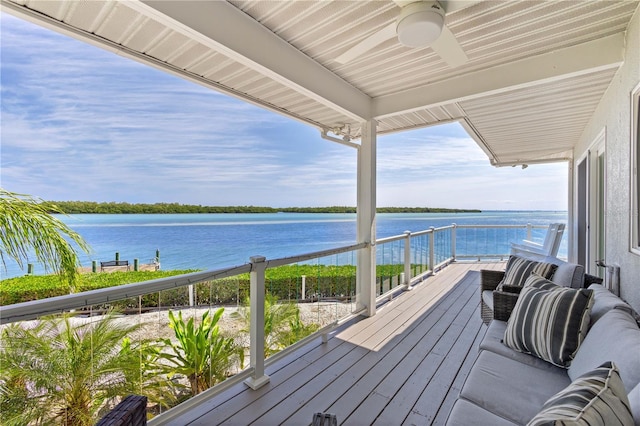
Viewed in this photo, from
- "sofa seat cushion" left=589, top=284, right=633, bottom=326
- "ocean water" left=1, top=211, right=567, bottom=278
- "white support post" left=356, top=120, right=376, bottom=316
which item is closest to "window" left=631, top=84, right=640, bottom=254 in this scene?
"sofa seat cushion" left=589, top=284, right=633, bottom=326

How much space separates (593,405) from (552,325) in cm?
117

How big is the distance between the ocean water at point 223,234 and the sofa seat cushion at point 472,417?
1485 cm

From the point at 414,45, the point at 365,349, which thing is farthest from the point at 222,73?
the point at 365,349

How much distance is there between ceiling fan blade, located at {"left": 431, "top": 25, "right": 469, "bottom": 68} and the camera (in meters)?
1.76

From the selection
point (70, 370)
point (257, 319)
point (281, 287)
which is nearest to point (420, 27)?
point (257, 319)

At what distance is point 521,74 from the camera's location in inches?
103

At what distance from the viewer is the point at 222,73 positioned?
2.72 m

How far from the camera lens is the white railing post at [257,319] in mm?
2299

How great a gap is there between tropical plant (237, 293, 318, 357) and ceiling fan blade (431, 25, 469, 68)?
7.72 ft

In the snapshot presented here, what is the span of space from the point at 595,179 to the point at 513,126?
1316 mm

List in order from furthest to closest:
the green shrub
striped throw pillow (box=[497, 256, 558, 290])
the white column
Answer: the white column < striped throw pillow (box=[497, 256, 558, 290]) < the green shrub

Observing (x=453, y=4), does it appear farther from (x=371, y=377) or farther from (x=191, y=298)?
(x=371, y=377)

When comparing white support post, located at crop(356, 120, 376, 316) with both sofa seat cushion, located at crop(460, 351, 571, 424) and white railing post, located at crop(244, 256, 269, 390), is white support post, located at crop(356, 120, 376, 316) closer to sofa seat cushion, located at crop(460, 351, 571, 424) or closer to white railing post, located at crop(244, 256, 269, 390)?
white railing post, located at crop(244, 256, 269, 390)

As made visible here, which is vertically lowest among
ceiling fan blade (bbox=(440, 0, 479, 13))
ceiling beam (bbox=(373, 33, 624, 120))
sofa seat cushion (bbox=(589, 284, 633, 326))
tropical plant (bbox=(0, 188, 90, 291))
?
sofa seat cushion (bbox=(589, 284, 633, 326))
